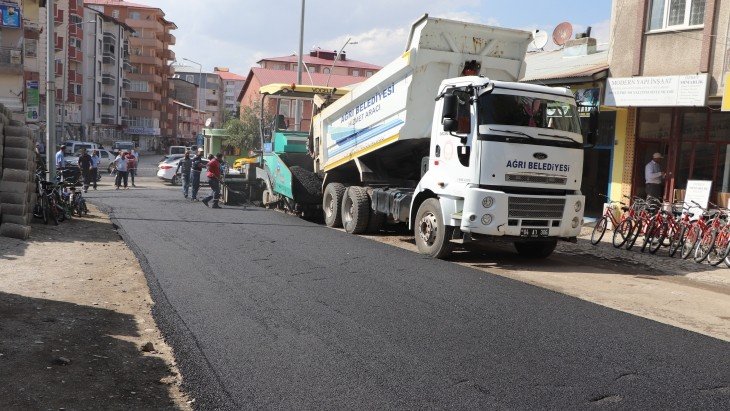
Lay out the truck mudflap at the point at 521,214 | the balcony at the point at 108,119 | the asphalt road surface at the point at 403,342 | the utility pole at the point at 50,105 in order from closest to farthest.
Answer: the asphalt road surface at the point at 403,342 → the truck mudflap at the point at 521,214 → the utility pole at the point at 50,105 → the balcony at the point at 108,119

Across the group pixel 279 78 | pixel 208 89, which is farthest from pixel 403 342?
pixel 208 89

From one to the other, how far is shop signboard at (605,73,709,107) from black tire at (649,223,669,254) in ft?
10.2

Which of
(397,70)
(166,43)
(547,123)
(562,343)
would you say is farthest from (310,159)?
(166,43)

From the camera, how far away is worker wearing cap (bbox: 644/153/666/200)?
51.4 ft

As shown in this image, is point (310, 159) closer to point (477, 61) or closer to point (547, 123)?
point (477, 61)

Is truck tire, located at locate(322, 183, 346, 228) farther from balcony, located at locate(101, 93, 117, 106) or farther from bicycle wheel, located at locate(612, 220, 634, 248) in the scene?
balcony, located at locate(101, 93, 117, 106)

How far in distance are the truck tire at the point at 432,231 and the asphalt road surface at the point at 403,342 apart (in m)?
0.78

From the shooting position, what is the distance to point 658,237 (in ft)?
43.4

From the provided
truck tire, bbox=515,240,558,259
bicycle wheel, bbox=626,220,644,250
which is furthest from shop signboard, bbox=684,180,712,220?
truck tire, bbox=515,240,558,259

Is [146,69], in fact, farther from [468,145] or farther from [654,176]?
[468,145]

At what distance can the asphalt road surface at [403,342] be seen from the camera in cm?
492

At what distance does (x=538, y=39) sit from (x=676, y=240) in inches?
178

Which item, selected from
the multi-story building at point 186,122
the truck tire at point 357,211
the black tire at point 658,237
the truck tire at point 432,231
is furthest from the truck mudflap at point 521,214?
the multi-story building at point 186,122

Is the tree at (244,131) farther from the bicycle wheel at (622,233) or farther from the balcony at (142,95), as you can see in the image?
the balcony at (142,95)
